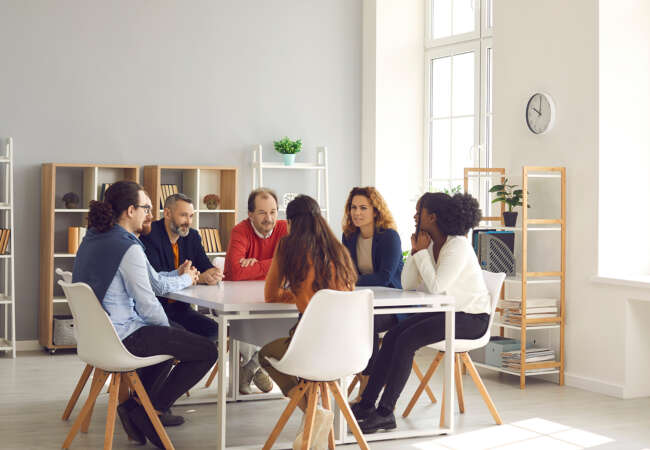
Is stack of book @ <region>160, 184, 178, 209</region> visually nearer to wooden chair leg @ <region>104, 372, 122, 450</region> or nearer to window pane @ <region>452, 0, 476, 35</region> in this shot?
window pane @ <region>452, 0, 476, 35</region>

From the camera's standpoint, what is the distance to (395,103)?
8359 mm

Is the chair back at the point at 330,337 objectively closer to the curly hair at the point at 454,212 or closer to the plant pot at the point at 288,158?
the curly hair at the point at 454,212

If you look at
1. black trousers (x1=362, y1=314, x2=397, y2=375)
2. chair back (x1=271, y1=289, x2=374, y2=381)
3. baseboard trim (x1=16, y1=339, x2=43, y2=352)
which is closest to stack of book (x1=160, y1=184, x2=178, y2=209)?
baseboard trim (x1=16, y1=339, x2=43, y2=352)

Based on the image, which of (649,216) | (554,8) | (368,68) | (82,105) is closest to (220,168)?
(82,105)

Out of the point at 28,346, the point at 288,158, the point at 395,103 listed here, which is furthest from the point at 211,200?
the point at 395,103

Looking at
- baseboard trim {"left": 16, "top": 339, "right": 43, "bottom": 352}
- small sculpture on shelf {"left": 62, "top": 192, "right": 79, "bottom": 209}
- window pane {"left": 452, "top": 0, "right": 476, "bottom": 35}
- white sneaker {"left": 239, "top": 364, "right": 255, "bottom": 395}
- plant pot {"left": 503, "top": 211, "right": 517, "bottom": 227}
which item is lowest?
baseboard trim {"left": 16, "top": 339, "right": 43, "bottom": 352}

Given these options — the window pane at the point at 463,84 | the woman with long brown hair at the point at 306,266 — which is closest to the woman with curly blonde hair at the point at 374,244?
the woman with long brown hair at the point at 306,266

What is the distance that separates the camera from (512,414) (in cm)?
503

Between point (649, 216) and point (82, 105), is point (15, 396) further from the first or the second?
point (649, 216)

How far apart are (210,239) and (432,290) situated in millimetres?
3391

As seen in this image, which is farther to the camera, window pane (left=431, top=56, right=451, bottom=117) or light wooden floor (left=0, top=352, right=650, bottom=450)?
window pane (left=431, top=56, right=451, bottom=117)

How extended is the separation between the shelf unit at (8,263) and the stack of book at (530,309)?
388cm

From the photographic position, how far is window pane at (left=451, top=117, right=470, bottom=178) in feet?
25.7

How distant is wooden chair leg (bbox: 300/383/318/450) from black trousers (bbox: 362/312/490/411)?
2.61 feet
